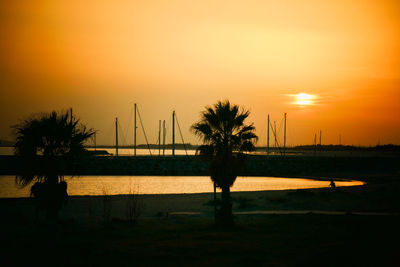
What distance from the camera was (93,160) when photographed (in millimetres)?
98125

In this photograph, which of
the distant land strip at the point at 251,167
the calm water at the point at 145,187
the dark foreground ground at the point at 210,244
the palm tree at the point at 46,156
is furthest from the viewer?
the distant land strip at the point at 251,167

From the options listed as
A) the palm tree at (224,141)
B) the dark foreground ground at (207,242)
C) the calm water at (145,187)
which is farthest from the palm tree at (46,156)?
the calm water at (145,187)

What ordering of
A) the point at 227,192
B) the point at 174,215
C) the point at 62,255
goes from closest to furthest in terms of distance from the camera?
the point at 62,255, the point at 227,192, the point at 174,215

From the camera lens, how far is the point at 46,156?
70.5ft

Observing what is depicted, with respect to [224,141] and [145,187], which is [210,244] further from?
[145,187]

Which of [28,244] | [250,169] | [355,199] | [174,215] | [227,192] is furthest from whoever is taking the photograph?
[250,169]

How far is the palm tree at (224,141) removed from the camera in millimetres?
22547

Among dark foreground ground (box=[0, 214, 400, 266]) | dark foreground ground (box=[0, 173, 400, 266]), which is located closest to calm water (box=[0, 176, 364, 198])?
dark foreground ground (box=[0, 173, 400, 266])

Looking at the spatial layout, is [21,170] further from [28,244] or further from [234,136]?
[234,136]

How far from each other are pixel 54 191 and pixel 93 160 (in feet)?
258

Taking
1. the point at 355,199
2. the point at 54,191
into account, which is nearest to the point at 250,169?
the point at 355,199

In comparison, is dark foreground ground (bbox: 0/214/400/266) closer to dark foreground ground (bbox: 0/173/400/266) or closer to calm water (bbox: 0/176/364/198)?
dark foreground ground (bbox: 0/173/400/266)

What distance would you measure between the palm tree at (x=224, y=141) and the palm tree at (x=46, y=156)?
7.07 meters

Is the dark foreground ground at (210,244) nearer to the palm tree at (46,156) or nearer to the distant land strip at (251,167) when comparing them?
the palm tree at (46,156)
